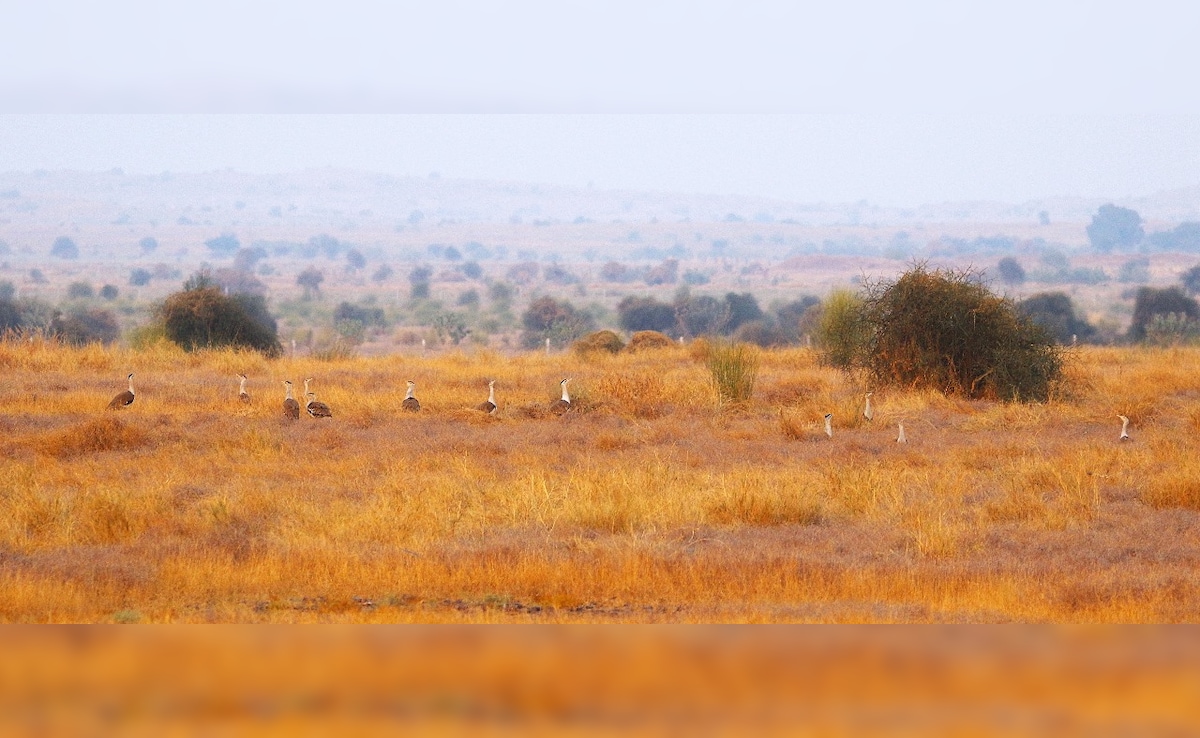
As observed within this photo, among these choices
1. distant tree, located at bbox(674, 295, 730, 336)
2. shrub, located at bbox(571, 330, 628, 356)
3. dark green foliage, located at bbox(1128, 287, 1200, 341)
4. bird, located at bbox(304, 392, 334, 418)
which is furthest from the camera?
distant tree, located at bbox(674, 295, 730, 336)

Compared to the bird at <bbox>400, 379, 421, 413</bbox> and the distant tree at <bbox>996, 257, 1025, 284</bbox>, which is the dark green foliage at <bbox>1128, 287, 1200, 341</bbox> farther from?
the distant tree at <bbox>996, 257, 1025, 284</bbox>

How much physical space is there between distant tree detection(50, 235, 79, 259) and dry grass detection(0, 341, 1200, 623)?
183 metres

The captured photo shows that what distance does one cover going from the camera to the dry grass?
8500 millimetres

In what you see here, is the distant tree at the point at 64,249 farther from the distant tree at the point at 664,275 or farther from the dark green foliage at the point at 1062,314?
the dark green foliage at the point at 1062,314

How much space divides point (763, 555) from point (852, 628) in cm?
917

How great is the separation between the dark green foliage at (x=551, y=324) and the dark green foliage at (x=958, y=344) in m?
34.9

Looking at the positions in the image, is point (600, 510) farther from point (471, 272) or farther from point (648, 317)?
point (471, 272)

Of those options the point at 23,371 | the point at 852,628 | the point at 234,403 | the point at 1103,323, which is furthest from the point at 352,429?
the point at 1103,323

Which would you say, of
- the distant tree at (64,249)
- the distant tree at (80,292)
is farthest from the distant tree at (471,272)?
the distant tree at (64,249)

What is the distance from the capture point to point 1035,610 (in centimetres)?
808

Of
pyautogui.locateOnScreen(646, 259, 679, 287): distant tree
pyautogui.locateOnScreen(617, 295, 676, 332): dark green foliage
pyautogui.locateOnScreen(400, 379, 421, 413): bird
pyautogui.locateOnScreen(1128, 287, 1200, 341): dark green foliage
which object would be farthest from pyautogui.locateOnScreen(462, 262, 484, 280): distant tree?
pyautogui.locateOnScreen(400, 379, 421, 413): bird

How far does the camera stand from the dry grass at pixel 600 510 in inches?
335

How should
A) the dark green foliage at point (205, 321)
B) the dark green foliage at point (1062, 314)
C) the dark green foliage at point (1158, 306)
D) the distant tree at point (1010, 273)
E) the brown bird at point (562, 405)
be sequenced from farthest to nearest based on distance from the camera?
the distant tree at point (1010, 273) < the dark green foliage at point (1062, 314) < the dark green foliage at point (1158, 306) < the dark green foliage at point (205, 321) < the brown bird at point (562, 405)

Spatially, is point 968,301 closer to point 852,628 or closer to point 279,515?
point 279,515
